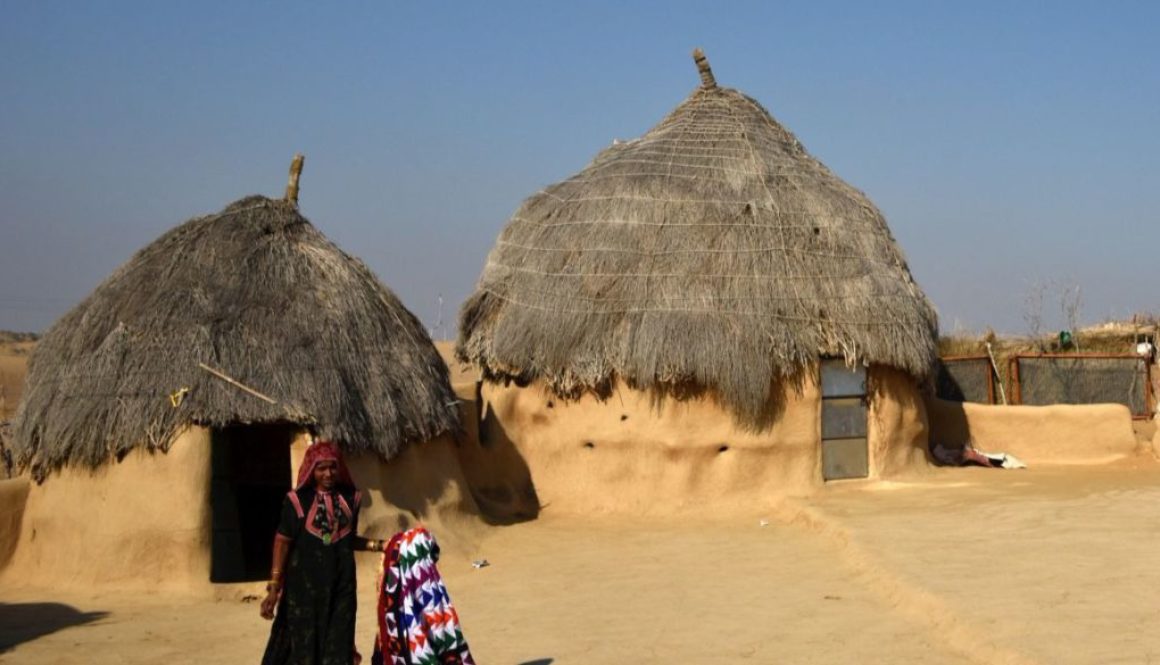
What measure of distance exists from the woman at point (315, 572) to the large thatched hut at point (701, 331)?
6.94m

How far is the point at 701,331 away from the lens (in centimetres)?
1428

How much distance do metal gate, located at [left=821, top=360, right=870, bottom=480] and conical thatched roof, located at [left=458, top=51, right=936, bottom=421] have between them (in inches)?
10.2

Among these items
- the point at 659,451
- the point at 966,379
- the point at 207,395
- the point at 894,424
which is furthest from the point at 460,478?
the point at 966,379

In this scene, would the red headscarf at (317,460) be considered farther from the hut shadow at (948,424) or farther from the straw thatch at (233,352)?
the hut shadow at (948,424)

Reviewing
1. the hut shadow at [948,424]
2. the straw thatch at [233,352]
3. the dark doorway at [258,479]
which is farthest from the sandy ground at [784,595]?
the hut shadow at [948,424]

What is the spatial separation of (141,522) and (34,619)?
1.13 meters

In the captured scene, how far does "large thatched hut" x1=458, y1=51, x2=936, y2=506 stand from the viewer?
47.0 feet

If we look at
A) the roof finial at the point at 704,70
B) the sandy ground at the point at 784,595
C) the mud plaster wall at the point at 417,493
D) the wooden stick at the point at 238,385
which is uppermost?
Answer: the roof finial at the point at 704,70

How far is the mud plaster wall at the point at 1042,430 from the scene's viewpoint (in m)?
16.6

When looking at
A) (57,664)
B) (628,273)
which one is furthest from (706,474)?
(57,664)

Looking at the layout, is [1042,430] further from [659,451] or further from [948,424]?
[659,451]

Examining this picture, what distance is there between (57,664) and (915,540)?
248 inches

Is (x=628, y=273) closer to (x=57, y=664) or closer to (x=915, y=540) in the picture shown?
(x=915, y=540)

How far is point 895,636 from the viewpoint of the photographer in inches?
356
